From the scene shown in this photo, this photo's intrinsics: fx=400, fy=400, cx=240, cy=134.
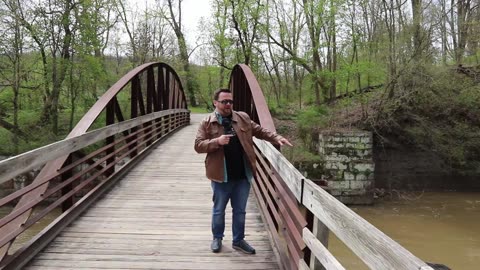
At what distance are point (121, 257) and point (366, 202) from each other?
11640 millimetres

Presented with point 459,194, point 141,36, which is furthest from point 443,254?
point 141,36

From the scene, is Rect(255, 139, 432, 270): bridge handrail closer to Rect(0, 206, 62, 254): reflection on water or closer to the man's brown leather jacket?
the man's brown leather jacket

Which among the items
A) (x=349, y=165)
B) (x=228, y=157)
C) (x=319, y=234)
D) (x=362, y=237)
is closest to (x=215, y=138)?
(x=228, y=157)

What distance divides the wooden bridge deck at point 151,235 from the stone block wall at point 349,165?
27.5 ft

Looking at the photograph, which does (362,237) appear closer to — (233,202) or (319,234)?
(319,234)

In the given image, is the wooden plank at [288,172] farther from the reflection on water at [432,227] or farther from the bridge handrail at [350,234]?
the reflection on water at [432,227]

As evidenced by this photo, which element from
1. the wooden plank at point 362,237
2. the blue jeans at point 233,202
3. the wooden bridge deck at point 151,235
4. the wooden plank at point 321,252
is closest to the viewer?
the wooden plank at point 362,237

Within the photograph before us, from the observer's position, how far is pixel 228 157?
342cm

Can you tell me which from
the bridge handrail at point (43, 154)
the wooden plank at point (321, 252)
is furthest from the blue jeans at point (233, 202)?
the bridge handrail at point (43, 154)

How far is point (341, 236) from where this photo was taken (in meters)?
1.90

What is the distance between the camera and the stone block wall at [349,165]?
13711 millimetres

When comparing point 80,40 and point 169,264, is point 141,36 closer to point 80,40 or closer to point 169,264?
point 80,40

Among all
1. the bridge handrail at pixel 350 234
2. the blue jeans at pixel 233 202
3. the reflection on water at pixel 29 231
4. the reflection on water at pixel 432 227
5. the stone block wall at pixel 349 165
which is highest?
the bridge handrail at pixel 350 234

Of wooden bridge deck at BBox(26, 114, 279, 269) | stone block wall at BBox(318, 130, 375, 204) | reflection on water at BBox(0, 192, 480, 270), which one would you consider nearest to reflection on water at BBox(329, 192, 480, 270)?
reflection on water at BBox(0, 192, 480, 270)
